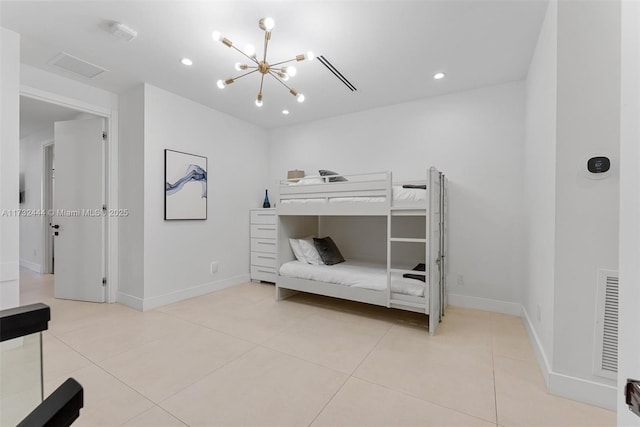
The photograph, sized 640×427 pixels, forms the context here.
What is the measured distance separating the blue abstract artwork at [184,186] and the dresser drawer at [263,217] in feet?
2.75

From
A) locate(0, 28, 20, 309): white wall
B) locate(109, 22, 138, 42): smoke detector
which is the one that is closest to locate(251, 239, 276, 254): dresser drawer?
locate(0, 28, 20, 309): white wall

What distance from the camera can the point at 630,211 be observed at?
24.9 inches

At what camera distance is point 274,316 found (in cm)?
293

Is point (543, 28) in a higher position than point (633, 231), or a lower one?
higher

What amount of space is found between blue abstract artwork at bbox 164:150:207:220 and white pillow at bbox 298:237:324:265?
4.74 feet

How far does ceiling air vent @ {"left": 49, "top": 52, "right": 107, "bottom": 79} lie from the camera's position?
102 inches

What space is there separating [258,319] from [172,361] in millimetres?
937

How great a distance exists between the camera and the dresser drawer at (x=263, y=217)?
418 centimetres

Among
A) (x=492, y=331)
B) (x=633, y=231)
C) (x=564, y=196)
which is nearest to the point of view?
(x=633, y=231)

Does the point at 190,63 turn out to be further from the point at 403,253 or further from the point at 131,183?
the point at 403,253

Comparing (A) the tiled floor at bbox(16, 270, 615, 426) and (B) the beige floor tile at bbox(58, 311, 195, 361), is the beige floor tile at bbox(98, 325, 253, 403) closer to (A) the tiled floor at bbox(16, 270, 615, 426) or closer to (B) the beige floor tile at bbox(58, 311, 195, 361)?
(A) the tiled floor at bbox(16, 270, 615, 426)

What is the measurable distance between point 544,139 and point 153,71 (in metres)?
3.64

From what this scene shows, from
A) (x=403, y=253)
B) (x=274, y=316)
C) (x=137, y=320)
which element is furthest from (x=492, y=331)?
(x=137, y=320)

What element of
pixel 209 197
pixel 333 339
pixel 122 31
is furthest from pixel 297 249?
pixel 122 31
